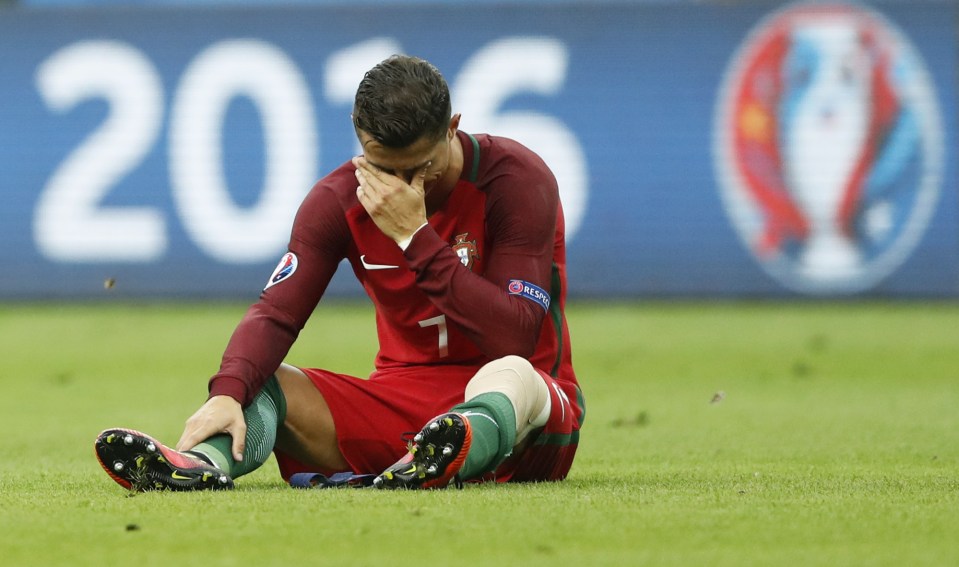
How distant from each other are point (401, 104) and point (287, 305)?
0.65m

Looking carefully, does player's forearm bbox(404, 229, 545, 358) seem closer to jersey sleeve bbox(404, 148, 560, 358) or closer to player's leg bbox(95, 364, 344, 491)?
jersey sleeve bbox(404, 148, 560, 358)

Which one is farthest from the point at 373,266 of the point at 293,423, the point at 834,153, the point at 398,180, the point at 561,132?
the point at 834,153

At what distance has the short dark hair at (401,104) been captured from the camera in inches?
147

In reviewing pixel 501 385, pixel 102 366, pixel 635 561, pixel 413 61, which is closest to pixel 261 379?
pixel 501 385

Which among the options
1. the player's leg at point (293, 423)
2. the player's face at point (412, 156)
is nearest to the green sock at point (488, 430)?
the player's leg at point (293, 423)

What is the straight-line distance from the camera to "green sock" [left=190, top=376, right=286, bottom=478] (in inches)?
150

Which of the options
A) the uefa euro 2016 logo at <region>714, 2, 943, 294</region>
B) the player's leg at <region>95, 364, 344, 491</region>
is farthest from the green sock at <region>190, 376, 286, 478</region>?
the uefa euro 2016 logo at <region>714, 2, 943, 294</region>

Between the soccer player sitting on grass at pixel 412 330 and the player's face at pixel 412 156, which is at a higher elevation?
the player's face at pixel 412 156

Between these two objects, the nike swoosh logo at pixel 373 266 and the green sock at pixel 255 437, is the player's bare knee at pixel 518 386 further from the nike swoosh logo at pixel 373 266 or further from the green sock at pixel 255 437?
the green sock at pixel 255 437

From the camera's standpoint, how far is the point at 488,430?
3639mm

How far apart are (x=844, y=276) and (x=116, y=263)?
581 cm

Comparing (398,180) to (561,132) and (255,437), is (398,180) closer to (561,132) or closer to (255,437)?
(255,437)

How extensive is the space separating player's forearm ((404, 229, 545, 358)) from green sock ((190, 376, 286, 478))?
479mm

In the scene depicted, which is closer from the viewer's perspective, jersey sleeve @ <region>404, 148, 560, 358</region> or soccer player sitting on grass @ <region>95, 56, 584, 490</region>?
soccer player sitting on grass @ <region>95, 56, 584, 490</region>
